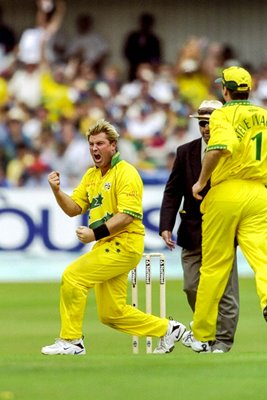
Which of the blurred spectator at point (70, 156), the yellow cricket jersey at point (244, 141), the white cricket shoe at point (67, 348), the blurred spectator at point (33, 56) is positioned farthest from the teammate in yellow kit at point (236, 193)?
the blurred spectator at point (33, 56)

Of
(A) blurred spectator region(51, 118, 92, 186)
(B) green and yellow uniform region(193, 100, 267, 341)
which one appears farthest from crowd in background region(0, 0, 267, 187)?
(B) green and yellow uniform region(193, 100, 267, 341)

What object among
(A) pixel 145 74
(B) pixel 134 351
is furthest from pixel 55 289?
(A) pixel 145 74

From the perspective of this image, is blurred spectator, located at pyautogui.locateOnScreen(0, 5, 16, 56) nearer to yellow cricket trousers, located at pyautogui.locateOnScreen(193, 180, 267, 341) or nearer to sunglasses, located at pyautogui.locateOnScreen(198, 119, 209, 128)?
sunglasses, located at pyautogui.locateOnScreen(198, 119, 209, 128)

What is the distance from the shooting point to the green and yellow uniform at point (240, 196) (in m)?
8.73

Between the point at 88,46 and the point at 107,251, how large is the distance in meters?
13.7

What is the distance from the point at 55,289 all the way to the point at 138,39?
904cm

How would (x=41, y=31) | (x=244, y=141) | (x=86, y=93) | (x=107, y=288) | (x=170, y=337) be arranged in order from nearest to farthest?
1. (x=244, y=141)
2. (x=107, y=288)
3. (x=170, y=337)
4. (x=86, y=93)
5. (x=41, y=31)

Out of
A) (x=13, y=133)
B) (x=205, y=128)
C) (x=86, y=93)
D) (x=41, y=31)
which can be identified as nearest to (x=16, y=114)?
(x=13, y=133)

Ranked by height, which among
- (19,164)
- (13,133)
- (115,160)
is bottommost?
(19,164)

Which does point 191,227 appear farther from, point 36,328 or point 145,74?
point 145,74

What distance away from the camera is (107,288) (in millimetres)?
9234

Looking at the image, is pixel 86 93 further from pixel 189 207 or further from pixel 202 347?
pixel 202 347

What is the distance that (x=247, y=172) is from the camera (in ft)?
28.8

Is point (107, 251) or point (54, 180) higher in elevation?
point (54, 180)
